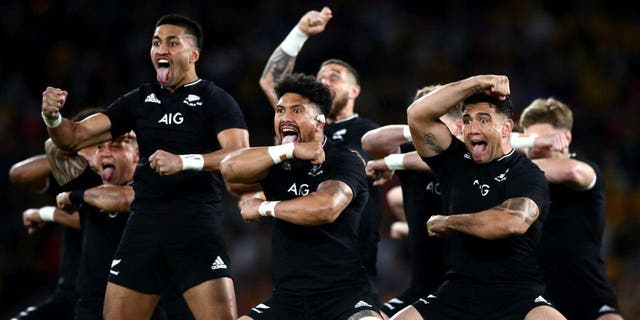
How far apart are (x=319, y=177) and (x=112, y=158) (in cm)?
223

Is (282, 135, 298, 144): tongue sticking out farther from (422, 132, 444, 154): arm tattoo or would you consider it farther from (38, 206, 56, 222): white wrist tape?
(38, 206, 56, 222): white wrist tape

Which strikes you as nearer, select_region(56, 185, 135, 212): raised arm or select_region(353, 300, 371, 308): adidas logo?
select_region(353, 300, 371, 308): adidas logo

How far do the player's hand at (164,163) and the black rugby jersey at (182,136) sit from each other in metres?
0.49

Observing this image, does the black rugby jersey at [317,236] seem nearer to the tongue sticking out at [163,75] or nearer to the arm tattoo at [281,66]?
the tongue sticking out at [163,75]

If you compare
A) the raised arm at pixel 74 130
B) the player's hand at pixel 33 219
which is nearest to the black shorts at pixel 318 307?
the raised arm at pixel 74 130

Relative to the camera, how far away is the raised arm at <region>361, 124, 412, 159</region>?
7.76m

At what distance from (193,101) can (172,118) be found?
0.20m

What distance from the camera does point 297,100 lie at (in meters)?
6.77

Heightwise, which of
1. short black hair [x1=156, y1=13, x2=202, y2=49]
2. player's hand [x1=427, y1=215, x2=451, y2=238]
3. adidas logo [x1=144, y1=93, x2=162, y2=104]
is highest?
short black hair [x1=156, y1=13, x2=202, y2=49]

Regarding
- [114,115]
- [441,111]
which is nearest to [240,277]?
[114,115]

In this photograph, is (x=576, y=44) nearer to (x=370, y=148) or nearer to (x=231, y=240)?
(x=231, y=240)

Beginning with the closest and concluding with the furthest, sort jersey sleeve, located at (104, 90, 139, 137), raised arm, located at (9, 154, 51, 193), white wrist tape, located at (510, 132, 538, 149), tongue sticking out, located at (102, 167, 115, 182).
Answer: jersey sleeve, located at (104, 90, 139, 137) → white wrist tape, located at (510, 132, 538, 149) → tongue sticking out, located at (102, 167, 115, 182) → raised arm, located at (9, 154, 51, 193)

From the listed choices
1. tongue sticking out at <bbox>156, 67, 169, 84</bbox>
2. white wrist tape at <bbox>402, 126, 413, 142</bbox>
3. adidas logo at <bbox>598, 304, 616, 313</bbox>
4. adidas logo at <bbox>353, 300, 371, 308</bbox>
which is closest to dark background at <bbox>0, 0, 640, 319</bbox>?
adidas logo at <bbox>598, 304, 616, 313</bbox>

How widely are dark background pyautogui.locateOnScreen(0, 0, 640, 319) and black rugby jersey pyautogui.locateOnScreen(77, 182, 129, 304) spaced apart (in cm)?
618
